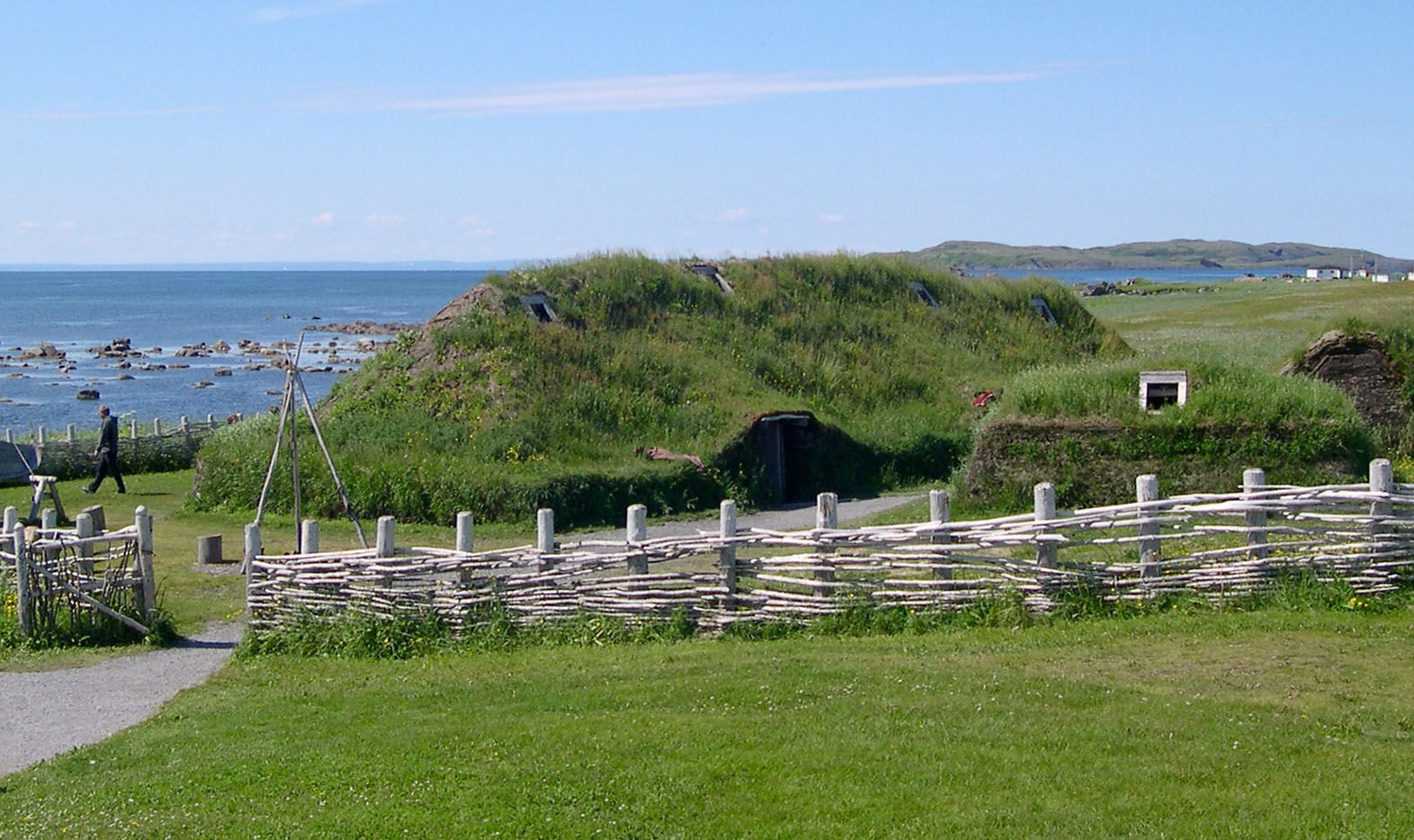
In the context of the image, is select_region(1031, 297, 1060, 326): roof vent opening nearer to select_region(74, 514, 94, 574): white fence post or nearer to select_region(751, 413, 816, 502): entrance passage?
select_region(751, 413, 816, 502): entrance passage

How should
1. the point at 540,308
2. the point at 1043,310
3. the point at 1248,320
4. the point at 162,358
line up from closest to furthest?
the point at 540,308, the point at 1043,310, the point at 1248,320, the point at 162,358

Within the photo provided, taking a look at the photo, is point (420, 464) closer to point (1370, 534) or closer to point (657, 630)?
point (657, 630)

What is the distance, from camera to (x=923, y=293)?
40.9 metres

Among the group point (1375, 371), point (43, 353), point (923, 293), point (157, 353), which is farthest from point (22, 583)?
point (157, 353)

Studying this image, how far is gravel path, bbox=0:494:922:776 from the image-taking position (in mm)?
13406

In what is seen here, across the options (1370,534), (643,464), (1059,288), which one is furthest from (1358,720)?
(1059,288)

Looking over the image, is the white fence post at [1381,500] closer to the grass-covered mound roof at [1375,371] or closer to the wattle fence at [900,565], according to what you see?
the wattle fence at [900,565]

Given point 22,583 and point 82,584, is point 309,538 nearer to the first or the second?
point 82,584

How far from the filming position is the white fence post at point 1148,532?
1515 cm

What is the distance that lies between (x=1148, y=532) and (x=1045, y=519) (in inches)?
44.6

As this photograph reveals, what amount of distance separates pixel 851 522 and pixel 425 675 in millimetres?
11938

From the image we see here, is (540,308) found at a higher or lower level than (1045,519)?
higher

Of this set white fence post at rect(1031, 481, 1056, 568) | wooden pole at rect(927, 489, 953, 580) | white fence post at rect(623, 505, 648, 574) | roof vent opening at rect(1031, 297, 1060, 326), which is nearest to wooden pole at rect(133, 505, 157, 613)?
white fence post at rect(623, 505, 648, 574)

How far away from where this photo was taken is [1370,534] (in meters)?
14.9
